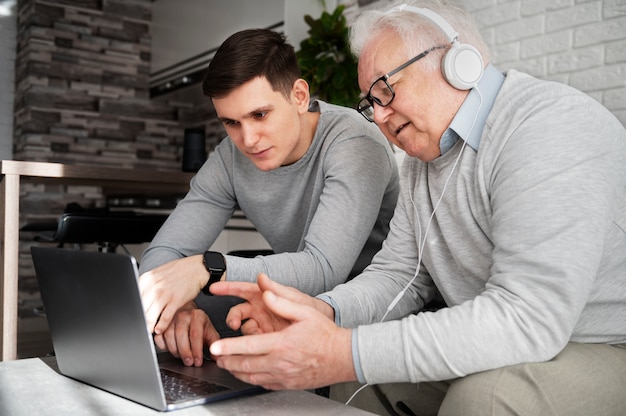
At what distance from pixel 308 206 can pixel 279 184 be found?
3.8 inches

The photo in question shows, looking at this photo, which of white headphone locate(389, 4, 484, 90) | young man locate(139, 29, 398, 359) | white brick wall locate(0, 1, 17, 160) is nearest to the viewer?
white headphone locate(389, 4, 484, 90)

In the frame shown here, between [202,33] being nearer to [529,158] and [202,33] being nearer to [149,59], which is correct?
[149,59]

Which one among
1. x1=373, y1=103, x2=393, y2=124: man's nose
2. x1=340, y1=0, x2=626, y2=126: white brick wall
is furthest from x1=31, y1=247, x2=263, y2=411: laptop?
x1=340, y1=0, x2=626, y2=126: white brick wall

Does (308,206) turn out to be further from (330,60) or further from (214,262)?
(330,60)

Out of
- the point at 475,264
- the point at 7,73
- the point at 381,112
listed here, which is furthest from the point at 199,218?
the point at 7,73

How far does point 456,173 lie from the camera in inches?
43.0

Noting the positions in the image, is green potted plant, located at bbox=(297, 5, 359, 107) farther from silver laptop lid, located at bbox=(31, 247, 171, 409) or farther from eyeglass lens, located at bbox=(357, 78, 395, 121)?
silver laptop lid, located at bbox=(31, 247, 171, 409)

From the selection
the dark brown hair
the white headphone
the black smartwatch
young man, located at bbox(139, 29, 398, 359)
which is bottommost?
the black smartwatch

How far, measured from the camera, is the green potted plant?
9.91 ft

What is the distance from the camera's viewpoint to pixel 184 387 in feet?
2.96

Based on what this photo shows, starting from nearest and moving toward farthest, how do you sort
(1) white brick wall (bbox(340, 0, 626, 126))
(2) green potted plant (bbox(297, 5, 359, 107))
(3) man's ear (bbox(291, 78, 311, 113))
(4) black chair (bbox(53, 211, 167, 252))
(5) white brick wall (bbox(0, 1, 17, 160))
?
(3) man's ear (bbox(291, 78, 311, 113))
(1) white brick wall (bbox(340, 0, 626, 126))
(4) black chair (bbox(53, 211, 167, 252))
(2) green potted plant (bbox(297, 5, 359, 107))
(5) white brick wall (bbox(0, 1, 17, 160))

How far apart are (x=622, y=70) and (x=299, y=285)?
4.71 feet

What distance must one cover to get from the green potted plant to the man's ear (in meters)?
1.42

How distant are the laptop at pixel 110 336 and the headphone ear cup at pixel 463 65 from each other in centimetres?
59
